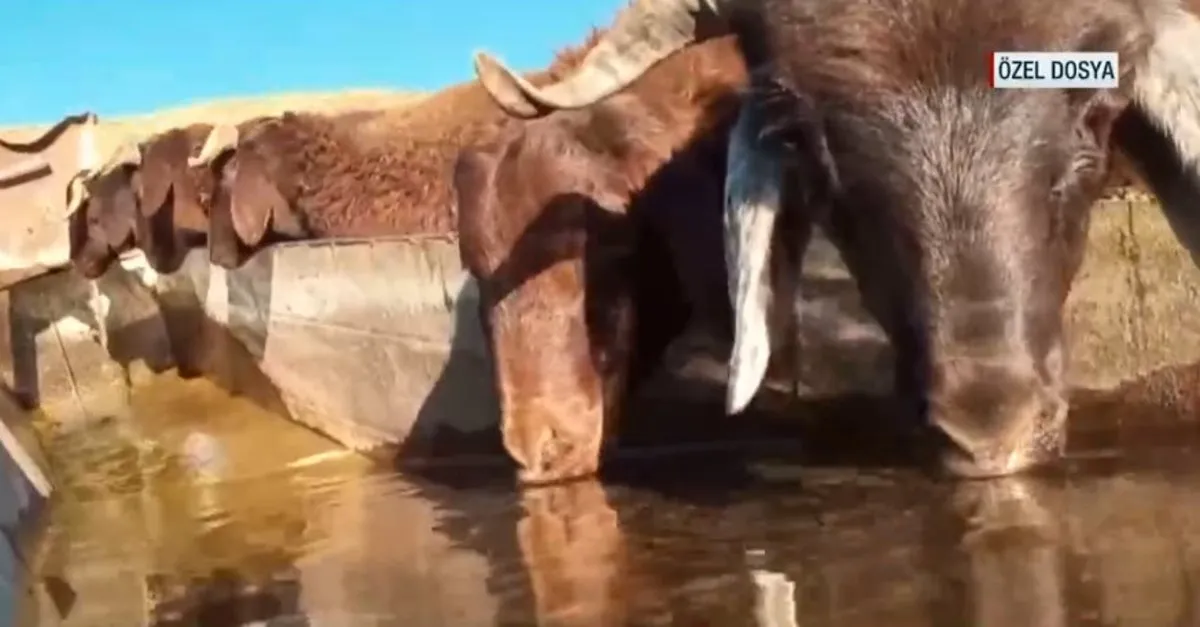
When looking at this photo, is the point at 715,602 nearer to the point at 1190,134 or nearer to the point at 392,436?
the point at 1190,134

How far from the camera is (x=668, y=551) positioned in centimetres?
466

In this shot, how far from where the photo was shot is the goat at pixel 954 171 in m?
5.00

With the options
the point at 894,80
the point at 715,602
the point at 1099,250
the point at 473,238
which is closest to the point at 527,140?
the point at 473,238

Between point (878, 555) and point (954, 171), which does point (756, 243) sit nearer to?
point (954, 171)

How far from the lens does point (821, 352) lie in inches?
266

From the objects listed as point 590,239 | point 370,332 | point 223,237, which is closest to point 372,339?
point 370,332

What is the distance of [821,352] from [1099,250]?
1011mm

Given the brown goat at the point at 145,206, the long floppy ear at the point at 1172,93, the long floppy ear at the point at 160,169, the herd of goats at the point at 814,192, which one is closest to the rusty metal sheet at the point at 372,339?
the brown goat at the point at 145,206

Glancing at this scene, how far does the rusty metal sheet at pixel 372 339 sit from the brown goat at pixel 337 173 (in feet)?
1.04

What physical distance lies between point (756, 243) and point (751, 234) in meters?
0.03

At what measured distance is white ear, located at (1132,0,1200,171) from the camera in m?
5.55

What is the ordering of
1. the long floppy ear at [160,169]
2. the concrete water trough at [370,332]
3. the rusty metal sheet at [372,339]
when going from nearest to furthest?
the concrete water trough at [370,332] < the rusty metal sheet at [372,339] < the long floppy ear at [160,169]

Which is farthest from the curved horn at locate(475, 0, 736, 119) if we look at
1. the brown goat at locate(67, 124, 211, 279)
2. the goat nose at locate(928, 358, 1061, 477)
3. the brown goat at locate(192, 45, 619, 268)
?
the brown goat at locate(67, 124, 211, 279)

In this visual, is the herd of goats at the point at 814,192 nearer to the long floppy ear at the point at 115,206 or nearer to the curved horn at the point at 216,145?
the curved horn at the point at 216,145
